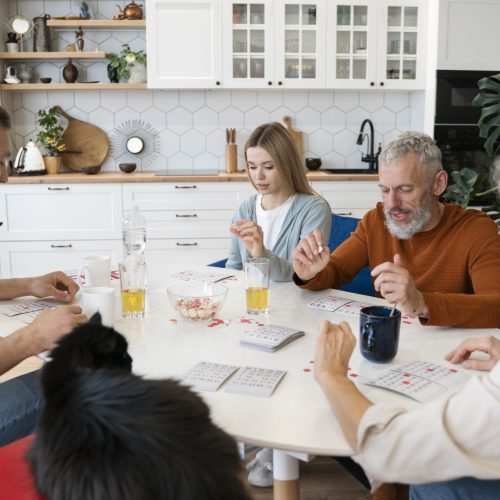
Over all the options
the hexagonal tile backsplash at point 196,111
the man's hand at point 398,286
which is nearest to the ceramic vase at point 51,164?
the hexagonal tile backsplash at point 196,111

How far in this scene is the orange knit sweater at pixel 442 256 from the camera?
5.93 feet

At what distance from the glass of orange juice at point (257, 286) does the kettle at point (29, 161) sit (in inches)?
125

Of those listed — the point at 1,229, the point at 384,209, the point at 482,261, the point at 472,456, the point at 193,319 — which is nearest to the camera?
the point at 472,456

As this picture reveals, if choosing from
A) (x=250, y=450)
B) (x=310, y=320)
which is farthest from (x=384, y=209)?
(x=250, y=450)

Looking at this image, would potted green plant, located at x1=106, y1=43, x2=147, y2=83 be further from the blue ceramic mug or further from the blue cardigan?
the blue ceramic mug

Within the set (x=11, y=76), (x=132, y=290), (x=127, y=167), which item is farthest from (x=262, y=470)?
(x=11, y=76)

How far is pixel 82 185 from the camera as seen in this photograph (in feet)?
14.1

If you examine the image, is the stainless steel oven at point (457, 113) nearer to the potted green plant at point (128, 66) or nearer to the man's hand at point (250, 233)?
the potted green plant at point (128, 66)

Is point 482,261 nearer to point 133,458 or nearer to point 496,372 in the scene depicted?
point 496,372

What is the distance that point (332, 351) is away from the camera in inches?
47.1

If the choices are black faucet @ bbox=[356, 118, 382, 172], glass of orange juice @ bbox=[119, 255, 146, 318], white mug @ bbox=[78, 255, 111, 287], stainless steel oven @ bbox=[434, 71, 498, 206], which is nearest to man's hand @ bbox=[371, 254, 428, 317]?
glass of orange juice @ bbox=[119, 255, 146, 318]

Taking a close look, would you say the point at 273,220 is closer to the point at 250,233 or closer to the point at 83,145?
the point at 250,233

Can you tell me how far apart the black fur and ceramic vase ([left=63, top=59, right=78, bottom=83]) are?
4377 millimetres

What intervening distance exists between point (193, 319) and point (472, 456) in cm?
86
